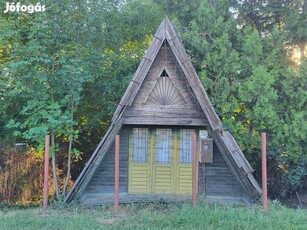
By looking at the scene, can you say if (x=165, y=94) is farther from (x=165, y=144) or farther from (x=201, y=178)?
(x=201, y=178)

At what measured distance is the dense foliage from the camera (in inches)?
354

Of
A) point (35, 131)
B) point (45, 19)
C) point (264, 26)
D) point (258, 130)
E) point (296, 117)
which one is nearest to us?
point (35, 131)

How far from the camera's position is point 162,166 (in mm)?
9805

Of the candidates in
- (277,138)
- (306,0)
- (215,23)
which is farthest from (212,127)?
(306,0)

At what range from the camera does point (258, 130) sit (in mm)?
10930

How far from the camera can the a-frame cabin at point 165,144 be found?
897cm

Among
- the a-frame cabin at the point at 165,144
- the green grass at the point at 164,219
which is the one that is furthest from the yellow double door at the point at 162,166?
the green grass at the point at 164,219

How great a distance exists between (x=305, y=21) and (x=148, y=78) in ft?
20.3

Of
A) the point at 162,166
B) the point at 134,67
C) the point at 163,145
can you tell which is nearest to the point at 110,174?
the point at 162,166

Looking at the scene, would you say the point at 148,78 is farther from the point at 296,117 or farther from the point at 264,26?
the point at 264,26

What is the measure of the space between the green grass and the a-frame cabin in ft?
Answer: 5.17

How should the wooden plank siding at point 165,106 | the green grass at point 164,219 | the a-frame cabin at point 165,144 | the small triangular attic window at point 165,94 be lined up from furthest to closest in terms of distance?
the small triangular attic window at point 165,94 → the wooden plank siding at point 165,106 → the a-frame cabin at point 165,144 → the green grass at point 164,219

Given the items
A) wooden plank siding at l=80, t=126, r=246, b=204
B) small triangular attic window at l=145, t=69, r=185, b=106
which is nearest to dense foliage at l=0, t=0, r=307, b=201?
wooden plank siding at l=80, t=126, r=246, b=204

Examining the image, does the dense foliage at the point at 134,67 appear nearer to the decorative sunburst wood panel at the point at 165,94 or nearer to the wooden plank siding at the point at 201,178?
the wooden plank siding at the point at 201,178
